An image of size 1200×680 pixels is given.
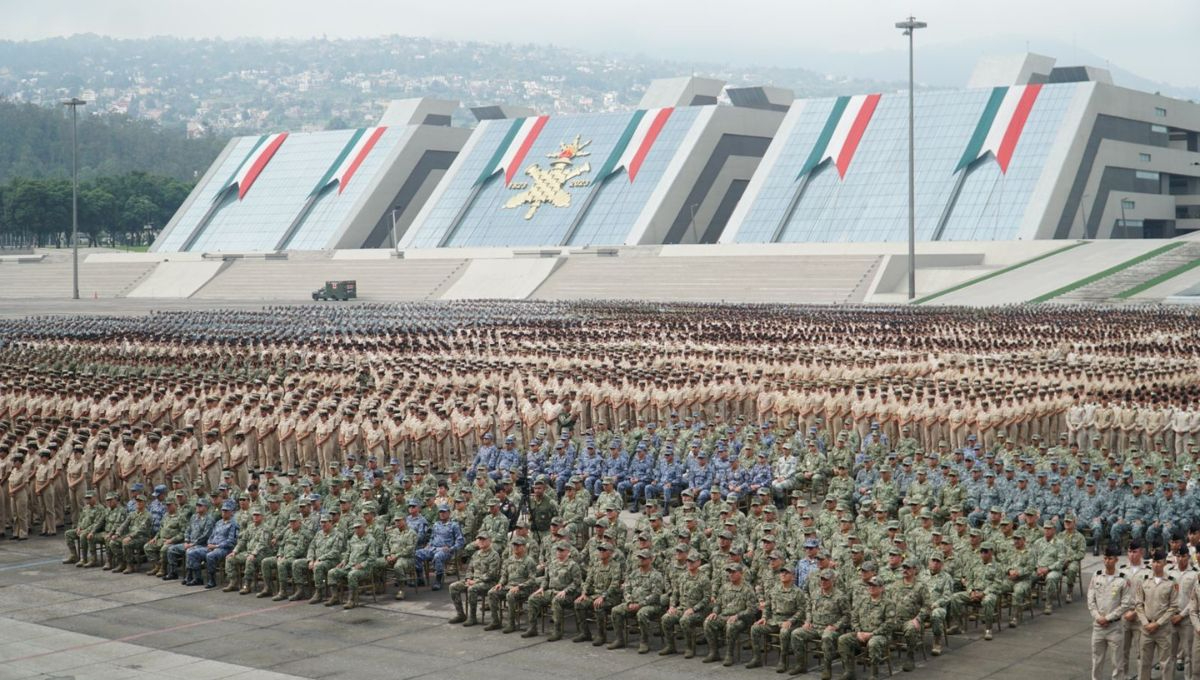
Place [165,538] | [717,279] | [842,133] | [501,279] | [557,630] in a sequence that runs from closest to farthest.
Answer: [557,630], [165,538], [717,279], [501,279], [842,133]

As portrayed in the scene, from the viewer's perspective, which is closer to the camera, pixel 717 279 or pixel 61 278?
pixel 717 279

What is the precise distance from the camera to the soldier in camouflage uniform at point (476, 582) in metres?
15.2

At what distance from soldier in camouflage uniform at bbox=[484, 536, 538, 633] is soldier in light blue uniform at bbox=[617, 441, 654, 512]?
6.25 meters

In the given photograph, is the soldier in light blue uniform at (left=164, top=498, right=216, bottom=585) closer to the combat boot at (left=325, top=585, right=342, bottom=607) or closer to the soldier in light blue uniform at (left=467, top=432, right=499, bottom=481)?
the combat boot at (left=325, top=585, right=342, bottom=607)

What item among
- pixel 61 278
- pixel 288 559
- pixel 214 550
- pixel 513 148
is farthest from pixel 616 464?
pixel 513 148

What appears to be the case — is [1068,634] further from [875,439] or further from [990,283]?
[990,283]

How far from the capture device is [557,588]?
585 inches

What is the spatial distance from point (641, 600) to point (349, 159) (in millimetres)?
96021

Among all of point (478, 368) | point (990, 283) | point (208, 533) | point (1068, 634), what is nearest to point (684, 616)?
point (1068, 634)

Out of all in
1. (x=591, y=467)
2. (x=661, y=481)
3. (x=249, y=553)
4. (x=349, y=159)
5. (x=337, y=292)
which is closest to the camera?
(x=249, y=553)

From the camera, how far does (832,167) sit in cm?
8625

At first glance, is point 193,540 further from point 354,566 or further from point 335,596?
point 354,566

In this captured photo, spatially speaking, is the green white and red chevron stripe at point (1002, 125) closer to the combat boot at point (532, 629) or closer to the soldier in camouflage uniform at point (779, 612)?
the combat boot at point (532, 629)

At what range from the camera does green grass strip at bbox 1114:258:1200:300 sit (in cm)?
5975
